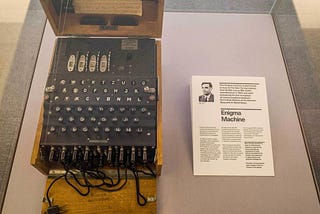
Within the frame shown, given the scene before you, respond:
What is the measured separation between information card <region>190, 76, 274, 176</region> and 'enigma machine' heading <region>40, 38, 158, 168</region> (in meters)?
0.22

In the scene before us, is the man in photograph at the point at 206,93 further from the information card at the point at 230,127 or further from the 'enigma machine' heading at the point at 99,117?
the 'enigma machine' heading at the point at 99,117

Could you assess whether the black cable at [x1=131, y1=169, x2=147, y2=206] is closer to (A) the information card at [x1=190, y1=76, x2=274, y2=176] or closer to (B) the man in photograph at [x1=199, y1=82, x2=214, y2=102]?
(A) the information card at [x1=190, y1=76, x2=274, y2=176]

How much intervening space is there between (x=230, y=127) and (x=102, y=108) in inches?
18.2

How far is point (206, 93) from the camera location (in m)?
1.12

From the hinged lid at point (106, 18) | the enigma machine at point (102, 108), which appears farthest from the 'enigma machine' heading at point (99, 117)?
the hinged lid at point (106, 18)

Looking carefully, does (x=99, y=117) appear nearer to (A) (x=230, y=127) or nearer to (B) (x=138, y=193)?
(B) (x=138, y=193)

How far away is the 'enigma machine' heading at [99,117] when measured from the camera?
0.87 meters

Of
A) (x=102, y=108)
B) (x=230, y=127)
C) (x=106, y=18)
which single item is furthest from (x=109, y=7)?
(x=230, y=127)

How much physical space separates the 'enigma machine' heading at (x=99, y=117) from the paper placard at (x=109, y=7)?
0.77ft

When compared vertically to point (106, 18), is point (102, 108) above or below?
below

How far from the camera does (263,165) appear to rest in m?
1.06

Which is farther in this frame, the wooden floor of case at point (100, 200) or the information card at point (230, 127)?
the information card at point (230, 127)

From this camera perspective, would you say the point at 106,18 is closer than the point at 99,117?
No

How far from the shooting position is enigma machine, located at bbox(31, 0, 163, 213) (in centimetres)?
87
